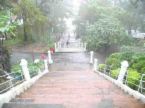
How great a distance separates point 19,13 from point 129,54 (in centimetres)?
1819

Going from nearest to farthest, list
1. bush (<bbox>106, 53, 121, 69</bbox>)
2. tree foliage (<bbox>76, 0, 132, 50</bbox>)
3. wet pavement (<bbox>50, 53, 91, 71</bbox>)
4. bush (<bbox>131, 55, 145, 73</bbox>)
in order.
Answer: bush (<bbox>131, 55, 145, 73</bbox>)
bush (<bbox>106, 53, 121, 69</bbox>)
wet pavement (<bbox>50, 53, 91, 71</bbox>)
tree foliage (<bbox>76, 0, 132, 50</bbox>)

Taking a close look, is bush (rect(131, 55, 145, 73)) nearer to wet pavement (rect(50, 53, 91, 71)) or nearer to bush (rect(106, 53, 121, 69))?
bush (rect(106, 53, 121, 69))

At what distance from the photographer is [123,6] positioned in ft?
121

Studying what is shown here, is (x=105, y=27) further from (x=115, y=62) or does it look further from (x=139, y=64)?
(x=139, y=64)

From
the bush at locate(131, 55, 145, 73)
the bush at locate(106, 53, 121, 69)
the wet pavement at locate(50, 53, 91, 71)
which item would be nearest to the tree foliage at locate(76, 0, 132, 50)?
the wet pavement at locate(50, 53, 91, 71)

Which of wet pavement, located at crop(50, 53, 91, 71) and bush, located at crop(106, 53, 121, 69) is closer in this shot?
bush, located at crop(106, 53, 121, 69)

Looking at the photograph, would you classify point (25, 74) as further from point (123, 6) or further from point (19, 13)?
point (123, 6)

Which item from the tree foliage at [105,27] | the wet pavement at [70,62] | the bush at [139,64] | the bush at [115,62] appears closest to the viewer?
the bush at [139,64]

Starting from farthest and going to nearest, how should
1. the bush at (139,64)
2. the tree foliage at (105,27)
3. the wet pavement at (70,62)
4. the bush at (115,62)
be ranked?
the tree foliage at (105,27) → the wet pavement at (70,62) → the bush at (115,62) → the bush at (139,64)

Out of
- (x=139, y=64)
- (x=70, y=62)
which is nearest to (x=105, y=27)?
(x=70, y=62)

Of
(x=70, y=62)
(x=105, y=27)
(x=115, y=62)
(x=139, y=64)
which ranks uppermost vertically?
(x=105, y=27)

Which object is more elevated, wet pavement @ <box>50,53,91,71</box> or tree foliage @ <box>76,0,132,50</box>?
tree foliage @ <box>76,0,132,50</box>

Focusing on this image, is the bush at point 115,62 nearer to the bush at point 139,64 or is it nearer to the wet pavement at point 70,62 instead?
the bush at point 139,64

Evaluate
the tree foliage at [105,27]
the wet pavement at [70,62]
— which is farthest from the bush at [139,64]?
the tree foliage at [105,27]
